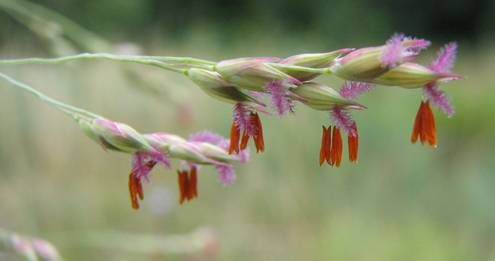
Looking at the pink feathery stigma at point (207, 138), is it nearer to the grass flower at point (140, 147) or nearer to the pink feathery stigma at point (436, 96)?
the grass flower at point (140, 147)

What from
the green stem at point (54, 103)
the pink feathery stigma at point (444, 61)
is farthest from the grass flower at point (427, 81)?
the green stem at point (54, 103)

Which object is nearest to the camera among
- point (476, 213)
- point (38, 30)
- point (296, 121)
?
point (38, 30)

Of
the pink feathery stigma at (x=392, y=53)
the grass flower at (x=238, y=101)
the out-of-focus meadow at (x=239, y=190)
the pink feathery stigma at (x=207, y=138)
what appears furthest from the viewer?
the out-of-focus meadow at (x=239, y=190)

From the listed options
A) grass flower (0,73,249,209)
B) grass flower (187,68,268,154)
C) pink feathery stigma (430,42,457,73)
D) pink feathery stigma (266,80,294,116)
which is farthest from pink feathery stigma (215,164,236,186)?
pink feathery stigma (430,42,457,73)

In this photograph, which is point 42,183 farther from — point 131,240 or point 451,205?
point 451,205

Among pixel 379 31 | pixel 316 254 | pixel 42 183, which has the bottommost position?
pixel 316 254

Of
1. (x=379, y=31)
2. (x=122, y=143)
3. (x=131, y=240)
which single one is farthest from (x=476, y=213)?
(x=379, y=31)

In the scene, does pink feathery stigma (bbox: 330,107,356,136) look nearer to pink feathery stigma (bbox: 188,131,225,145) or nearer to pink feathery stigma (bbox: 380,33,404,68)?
pink feathery stigma (bbox: 380,33,404,68)

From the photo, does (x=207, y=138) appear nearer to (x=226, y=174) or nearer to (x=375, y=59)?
(x=226, y=174)
